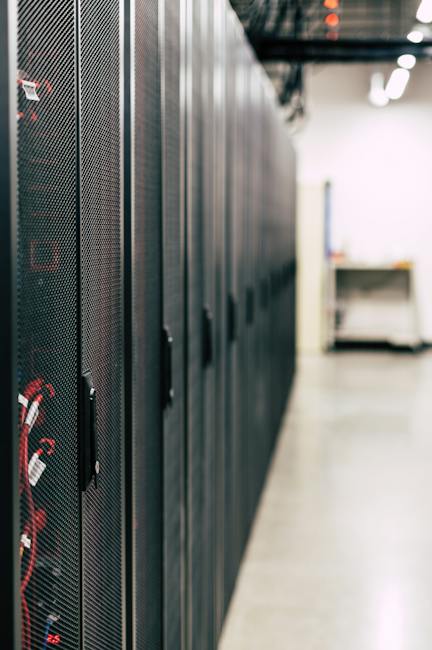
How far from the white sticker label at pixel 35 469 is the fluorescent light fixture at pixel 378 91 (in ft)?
36.3

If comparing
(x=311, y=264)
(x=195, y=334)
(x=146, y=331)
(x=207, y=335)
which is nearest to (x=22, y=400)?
(x=146, y=331)

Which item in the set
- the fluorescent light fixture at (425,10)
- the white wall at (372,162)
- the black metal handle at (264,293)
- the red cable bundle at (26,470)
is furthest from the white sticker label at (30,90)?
the white wall at (372,162)

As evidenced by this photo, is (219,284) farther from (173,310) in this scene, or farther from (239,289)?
(173,310)

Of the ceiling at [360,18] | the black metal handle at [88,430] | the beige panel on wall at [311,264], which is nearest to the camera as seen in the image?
the black metal handle at [88,430]

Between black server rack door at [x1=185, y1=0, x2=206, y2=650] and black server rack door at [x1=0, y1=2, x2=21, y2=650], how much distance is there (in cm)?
131

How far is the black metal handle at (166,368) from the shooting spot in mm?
2016

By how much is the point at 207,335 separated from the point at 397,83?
28.6ft

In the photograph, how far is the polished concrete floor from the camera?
316 cm

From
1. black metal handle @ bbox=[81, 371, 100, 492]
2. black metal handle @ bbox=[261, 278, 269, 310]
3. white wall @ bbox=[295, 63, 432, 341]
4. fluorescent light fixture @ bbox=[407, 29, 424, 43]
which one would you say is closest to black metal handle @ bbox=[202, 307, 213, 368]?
black metal handle @ bbox=[81, 371, 100, 492]

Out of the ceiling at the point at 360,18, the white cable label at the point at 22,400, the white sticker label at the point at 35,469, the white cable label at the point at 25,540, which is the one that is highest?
the ceiling at the point at 360,18

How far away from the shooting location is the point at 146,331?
6.03ft

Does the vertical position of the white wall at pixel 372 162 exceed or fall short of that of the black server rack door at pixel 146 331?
it exceeds it

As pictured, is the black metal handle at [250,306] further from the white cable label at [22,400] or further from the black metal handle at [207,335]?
the white cable label at [22,400]

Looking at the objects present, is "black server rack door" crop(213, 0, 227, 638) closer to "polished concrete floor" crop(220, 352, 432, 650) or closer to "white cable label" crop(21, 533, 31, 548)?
"polished concrete floor" crop(220, 352, 432, 650)
